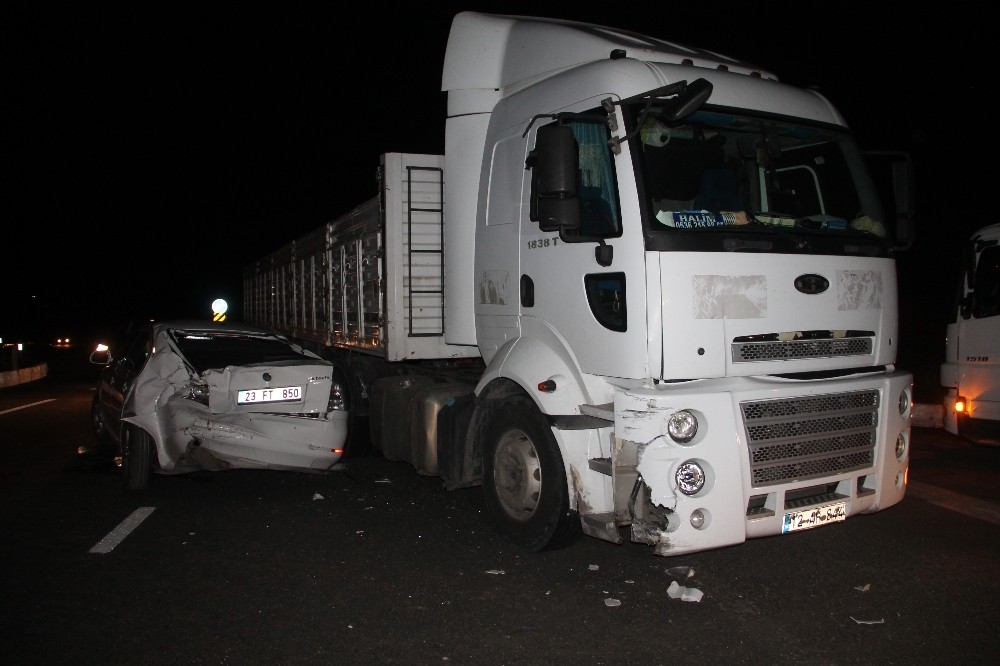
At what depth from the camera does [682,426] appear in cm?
453

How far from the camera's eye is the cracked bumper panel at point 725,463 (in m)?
4.48

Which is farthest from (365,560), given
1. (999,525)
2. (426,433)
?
(999,525)

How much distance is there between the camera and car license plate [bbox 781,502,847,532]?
A: 4711 millimetres

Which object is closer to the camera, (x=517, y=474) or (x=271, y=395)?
(x=517, y=474)

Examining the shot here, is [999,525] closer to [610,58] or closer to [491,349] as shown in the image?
[491,349]

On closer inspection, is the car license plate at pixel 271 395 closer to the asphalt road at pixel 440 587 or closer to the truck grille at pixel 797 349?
the asphalt road at pixel 440 587

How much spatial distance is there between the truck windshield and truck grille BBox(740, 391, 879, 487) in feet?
3.31

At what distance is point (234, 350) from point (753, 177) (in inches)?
223

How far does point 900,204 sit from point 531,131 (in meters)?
2.61

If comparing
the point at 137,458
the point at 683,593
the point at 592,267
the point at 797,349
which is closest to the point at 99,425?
the point at 137,458

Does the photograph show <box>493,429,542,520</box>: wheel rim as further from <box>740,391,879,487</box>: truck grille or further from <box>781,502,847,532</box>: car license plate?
<box>781,502,847,532</box>: car license plate

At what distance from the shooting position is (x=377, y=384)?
323 inches

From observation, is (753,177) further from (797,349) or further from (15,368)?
(15,368)

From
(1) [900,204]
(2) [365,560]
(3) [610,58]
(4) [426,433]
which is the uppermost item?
Result: (3) [610,58]
